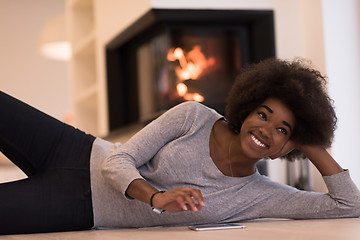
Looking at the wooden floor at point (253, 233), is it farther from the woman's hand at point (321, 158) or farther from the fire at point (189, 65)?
the fire at point (189, 65)

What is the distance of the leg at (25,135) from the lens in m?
1.94

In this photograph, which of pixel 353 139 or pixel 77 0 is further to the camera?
pixel 77 0

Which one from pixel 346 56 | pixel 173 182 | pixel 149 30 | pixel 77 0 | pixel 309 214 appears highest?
pixel 77 0

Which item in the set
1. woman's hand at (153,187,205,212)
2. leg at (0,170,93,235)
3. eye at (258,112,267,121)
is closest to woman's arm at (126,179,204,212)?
woman's hand at (153,187,205,212)

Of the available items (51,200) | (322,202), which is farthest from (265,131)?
(51,200)

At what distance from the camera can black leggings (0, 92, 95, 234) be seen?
1815mm

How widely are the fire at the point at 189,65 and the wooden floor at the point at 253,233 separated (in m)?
2.16

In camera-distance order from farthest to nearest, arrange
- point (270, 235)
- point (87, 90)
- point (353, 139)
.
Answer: point (87, 90)
point (353, 139)
point (270, 235)

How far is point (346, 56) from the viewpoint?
11.9 feet

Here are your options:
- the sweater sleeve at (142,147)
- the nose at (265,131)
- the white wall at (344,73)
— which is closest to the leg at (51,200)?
the sweater sleeve at (142,147)

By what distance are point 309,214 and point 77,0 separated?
4.24 m

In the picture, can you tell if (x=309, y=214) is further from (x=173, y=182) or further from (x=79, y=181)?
(x=79, y=181)

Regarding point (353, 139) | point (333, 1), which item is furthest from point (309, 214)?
point (333, 1)

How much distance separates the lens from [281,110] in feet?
6.09
